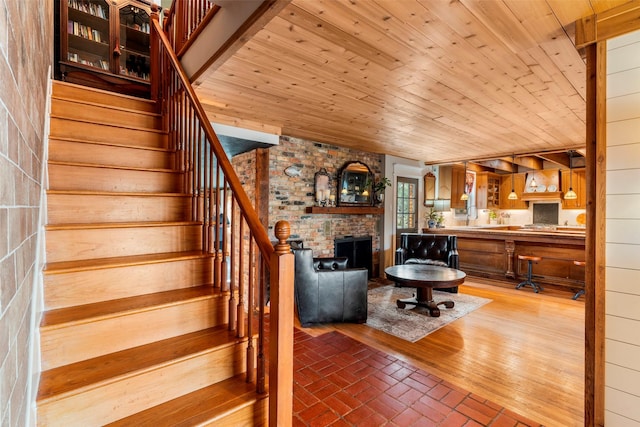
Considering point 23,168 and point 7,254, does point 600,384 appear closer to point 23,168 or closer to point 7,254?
point 7,254

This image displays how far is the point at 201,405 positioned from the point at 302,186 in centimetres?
375

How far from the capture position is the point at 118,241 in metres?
1.98

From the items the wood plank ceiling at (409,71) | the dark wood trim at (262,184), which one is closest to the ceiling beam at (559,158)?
the wood plank ceiling at (409,71)

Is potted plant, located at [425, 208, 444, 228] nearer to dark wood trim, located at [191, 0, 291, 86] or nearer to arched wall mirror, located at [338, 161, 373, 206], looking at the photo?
arched wall mirror, located at [338, 161, 373, 206]

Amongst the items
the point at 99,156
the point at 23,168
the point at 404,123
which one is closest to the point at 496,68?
the point at 404,123

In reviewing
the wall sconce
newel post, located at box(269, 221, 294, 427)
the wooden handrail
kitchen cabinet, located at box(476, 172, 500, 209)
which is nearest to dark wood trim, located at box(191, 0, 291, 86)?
the wooden handrail

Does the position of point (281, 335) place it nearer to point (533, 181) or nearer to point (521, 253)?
point (521, 253)

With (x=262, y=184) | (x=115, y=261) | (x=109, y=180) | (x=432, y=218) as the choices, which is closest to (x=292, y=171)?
(x=262, y=184)

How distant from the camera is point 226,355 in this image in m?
1.70

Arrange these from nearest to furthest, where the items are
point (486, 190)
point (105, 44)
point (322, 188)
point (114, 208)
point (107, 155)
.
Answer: point (114, 208), point (107, 155), point (105, 44), point (322, 188), point (486, 190)

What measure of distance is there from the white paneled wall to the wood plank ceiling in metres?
0.39

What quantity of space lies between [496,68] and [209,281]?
108 inches

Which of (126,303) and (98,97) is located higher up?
(98,97)

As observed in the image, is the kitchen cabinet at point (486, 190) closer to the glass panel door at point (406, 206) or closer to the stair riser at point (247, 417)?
the glass panel door at point (406, 206)
